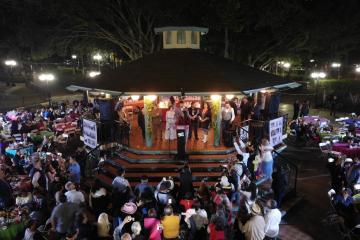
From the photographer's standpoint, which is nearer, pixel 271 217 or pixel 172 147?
pixel 271 217

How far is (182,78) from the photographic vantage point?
1250 cm

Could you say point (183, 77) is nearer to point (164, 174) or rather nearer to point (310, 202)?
point (164, 174)

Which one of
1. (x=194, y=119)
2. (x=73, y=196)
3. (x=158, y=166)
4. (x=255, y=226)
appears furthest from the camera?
(x=194, y=119)

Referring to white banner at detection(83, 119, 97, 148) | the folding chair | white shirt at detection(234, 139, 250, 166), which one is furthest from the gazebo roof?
the folding chair

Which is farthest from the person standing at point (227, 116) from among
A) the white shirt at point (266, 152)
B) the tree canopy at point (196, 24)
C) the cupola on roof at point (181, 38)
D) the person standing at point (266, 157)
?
the tree canopy at point (196, 24)

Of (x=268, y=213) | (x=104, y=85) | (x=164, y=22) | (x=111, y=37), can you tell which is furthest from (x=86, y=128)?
(x=111, y=37)

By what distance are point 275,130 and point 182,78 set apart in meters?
3.96

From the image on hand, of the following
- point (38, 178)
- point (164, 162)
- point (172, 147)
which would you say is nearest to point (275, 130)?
point (172, 147)

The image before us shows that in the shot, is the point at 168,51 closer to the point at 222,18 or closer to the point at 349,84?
the point at 222,18

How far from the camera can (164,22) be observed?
22.8 m

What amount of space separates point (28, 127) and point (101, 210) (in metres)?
11.4

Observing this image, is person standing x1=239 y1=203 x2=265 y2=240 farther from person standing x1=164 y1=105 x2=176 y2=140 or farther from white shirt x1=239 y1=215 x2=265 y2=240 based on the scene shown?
person standing x1=164 y1=105 x2=176 y2=140

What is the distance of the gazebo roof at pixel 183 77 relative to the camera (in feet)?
38.3

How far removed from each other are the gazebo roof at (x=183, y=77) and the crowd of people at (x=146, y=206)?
2.62 meters
